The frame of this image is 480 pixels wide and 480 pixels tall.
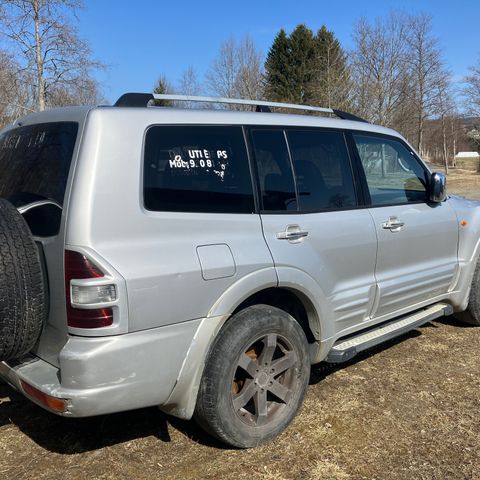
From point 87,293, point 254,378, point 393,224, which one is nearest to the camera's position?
point 87,293

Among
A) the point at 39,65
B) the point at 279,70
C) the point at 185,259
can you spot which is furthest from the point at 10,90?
the point at 279,70

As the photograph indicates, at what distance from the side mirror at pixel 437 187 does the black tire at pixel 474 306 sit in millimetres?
970

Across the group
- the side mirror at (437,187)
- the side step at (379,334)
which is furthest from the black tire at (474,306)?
the side mirror at (437,187)

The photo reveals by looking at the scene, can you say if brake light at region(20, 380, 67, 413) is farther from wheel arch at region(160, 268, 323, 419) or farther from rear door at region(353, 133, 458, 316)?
rear door at region(353, 133, 458, 316)

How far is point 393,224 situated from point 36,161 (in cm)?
240

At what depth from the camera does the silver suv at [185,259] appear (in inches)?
94.8

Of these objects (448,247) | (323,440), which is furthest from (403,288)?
(323,440)

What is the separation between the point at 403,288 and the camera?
13.0ft

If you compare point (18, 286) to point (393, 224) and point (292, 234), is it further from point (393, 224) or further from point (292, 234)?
point (393, 224)

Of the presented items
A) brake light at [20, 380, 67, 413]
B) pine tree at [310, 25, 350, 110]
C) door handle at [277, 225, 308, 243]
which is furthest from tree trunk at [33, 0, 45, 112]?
brake light at [20, 380, 67, 413]

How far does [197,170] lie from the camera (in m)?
2.79

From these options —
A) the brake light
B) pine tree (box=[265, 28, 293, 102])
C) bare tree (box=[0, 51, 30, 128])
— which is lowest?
the brake light

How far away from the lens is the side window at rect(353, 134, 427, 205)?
3.89 metres

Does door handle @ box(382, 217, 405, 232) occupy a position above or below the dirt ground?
above
